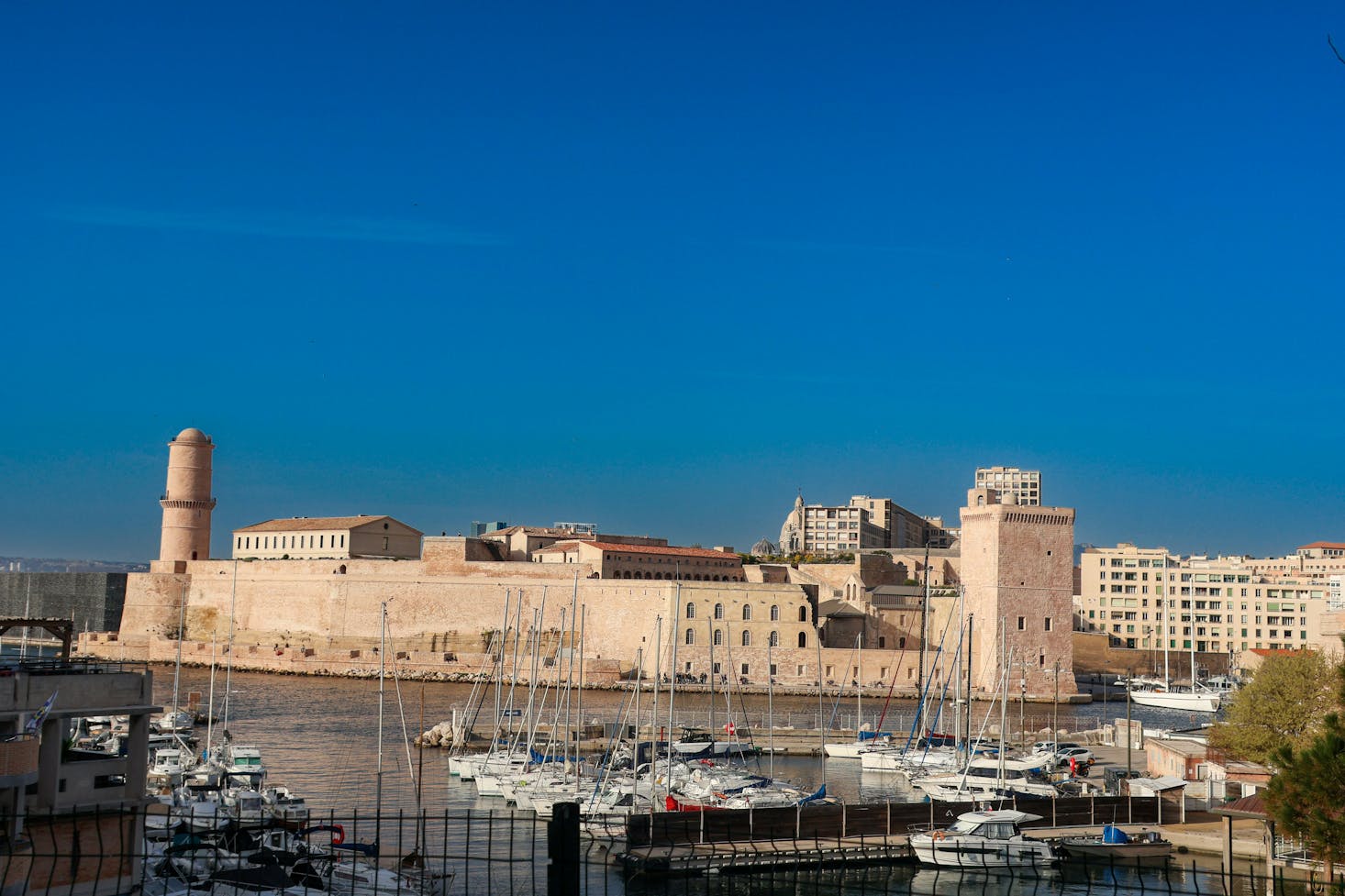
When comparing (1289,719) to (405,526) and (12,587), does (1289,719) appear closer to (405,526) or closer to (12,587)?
(405,526)

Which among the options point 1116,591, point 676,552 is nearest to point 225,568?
point 676,552

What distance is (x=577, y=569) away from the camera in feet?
130

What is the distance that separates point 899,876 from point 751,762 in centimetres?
812

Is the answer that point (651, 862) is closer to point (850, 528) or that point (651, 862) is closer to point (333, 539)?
point (333, 539)

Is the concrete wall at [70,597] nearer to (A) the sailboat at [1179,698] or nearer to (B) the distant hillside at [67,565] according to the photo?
(A) the sailboat at [1179,698]

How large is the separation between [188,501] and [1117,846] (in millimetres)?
37637

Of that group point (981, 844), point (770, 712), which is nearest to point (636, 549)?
point (770, 712)

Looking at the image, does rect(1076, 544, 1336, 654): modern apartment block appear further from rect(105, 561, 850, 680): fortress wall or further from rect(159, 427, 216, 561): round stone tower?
rect(159, 427, 216, 561): round stone tower

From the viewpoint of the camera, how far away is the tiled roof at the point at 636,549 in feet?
137

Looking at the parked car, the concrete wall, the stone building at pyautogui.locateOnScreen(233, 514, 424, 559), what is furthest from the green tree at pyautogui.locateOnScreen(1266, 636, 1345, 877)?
the concrete wall

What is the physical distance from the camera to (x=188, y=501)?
151 feet

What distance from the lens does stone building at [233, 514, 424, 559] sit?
154 feet

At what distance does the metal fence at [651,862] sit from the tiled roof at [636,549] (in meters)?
25.5

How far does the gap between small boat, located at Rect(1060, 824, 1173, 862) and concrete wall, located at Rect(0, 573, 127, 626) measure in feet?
131
